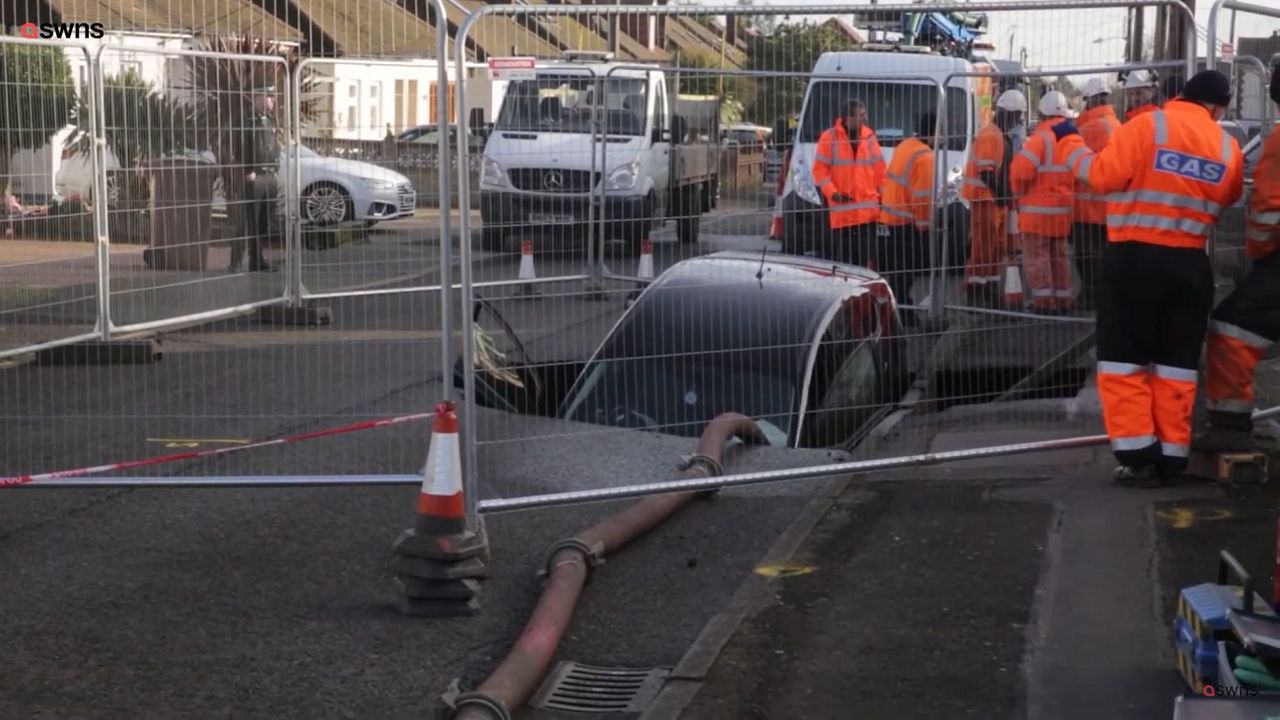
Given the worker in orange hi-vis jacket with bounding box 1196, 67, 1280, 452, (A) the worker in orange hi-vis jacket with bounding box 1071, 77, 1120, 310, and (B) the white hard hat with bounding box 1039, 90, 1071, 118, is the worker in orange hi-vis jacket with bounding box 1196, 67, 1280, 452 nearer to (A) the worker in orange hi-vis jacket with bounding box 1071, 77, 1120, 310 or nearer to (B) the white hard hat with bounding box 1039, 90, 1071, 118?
(A) the worker in orange hi-vis jacket with bounding box 1071, 77, 1120, 310

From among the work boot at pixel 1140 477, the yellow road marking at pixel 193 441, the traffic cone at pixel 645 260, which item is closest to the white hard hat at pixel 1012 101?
the work boot at pixel 1140 477

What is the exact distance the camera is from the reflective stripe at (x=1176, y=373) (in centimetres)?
713

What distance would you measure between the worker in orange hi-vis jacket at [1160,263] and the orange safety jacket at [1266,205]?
0.17m

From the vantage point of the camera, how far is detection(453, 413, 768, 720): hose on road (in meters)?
4.94

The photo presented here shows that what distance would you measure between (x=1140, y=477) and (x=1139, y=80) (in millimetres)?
2103

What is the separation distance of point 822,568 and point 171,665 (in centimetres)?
259

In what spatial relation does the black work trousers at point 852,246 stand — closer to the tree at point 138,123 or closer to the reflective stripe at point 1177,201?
the reflective stripe at point 1177,201

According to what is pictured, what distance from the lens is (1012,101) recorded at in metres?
8.12

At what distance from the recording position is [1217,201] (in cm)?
705

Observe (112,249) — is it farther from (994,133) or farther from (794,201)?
(994,133)

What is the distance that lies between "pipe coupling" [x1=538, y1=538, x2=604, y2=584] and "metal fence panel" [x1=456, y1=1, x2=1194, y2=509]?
1.83 ft

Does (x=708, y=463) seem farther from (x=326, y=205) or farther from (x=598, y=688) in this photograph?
(x=326, y=205)

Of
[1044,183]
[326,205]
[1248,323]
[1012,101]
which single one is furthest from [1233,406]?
[326,205]

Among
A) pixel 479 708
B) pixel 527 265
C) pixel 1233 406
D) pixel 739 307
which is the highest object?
pixel 527 265
